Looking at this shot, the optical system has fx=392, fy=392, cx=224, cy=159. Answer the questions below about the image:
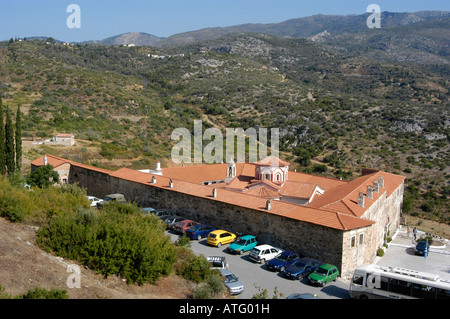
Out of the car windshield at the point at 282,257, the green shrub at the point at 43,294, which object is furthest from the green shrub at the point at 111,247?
the car windshield at the point at 282,257

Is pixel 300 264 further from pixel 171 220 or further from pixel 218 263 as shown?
pixel 171 220

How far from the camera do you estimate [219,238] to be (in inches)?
819

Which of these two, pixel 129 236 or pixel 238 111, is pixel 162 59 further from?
pixel 129 236

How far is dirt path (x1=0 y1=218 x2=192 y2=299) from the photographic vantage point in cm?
1115

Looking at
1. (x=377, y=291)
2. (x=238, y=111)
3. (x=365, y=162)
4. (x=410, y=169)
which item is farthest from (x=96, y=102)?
(x=377, y=291)

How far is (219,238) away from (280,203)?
392cm

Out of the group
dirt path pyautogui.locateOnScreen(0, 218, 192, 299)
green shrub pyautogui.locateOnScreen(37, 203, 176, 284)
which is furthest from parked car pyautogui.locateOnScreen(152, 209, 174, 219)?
dirt path pyautogui.locateOnScreen(0, 218, 192, 299)

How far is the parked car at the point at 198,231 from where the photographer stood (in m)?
21.7

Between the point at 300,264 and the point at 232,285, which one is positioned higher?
the point at 232,285

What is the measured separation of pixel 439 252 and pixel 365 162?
79.6 feet

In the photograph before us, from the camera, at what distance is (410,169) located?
47.9 m

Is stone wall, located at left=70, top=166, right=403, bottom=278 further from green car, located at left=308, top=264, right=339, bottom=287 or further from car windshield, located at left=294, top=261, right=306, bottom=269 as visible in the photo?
car windshield, located at left=294, top=261, right=306, bottom=269

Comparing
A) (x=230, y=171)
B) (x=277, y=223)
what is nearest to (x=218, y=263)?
(x=277, y=223)

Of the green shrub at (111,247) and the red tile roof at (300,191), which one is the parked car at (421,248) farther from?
the green shrub at (111,247)
